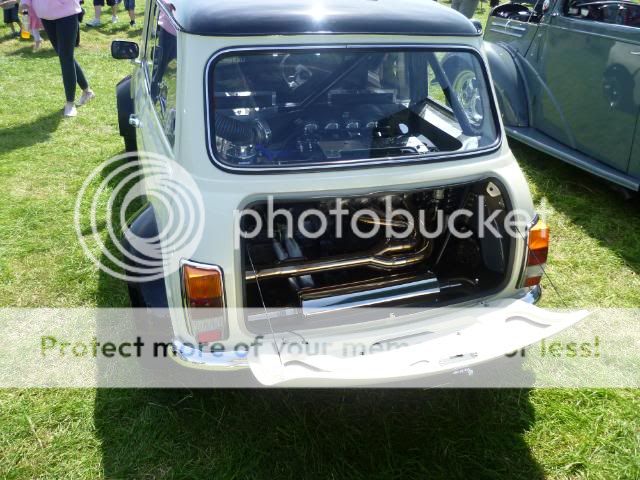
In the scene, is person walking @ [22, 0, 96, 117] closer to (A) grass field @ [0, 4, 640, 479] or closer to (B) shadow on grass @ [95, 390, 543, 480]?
(A) grass field @ [0, 4, 640, 479]

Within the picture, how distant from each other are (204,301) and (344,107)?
1342 millimetres

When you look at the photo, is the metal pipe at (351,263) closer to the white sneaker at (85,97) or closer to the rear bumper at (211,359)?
the rear bumper at (211,359)

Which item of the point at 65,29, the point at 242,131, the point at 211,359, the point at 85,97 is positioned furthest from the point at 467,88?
the point at 85,97

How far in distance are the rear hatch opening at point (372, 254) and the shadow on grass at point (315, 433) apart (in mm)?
510

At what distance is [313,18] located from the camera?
2.14m

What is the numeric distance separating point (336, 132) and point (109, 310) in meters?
1.74

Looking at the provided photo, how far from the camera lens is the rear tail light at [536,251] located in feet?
7.73

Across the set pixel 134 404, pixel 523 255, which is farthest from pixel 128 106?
pixel 523 255

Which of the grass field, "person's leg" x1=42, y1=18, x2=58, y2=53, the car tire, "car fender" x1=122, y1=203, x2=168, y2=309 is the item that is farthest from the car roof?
"person's leg" x1=42, y1=18, x2=58, y2=53

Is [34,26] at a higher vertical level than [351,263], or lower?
higher

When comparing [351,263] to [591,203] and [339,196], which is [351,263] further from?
[591,203]

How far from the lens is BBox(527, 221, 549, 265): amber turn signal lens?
2.36 m

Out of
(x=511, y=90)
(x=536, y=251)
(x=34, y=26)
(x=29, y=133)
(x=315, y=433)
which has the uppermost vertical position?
(x=34, y=26)

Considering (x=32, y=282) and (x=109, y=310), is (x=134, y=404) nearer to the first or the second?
(x=109, y=310)
